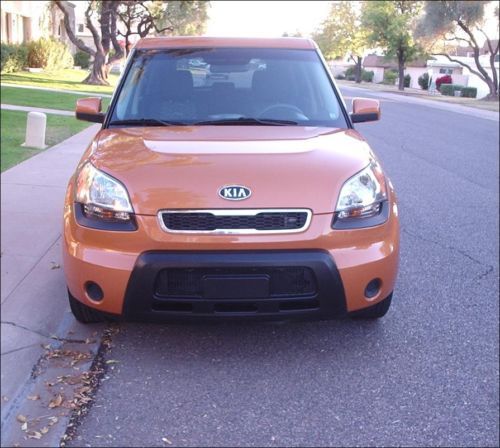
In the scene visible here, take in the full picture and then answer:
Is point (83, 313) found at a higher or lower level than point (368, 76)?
lower

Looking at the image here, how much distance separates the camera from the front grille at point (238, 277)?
3168mm

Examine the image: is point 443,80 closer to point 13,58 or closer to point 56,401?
point 13,58

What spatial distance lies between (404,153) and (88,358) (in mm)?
10286

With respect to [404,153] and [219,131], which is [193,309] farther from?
[404,153]

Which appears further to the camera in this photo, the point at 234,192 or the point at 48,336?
the point at 48,336

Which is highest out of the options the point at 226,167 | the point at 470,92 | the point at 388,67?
the point at 388,67

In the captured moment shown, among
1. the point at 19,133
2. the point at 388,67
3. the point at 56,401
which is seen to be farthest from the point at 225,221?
the point at 388,67

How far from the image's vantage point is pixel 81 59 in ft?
145

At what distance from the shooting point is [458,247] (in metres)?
5.95

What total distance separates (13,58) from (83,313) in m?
27.8

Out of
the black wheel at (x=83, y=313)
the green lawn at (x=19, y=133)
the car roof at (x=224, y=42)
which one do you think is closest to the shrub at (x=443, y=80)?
the green lawn at (x=19, y=133)

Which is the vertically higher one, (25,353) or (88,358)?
(25,353)

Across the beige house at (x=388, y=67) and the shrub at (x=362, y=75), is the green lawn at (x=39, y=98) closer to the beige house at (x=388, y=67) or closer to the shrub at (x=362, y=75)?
the beige house at (x=388, y=67)

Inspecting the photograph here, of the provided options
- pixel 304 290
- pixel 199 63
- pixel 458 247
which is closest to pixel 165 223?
pixel 304 290
